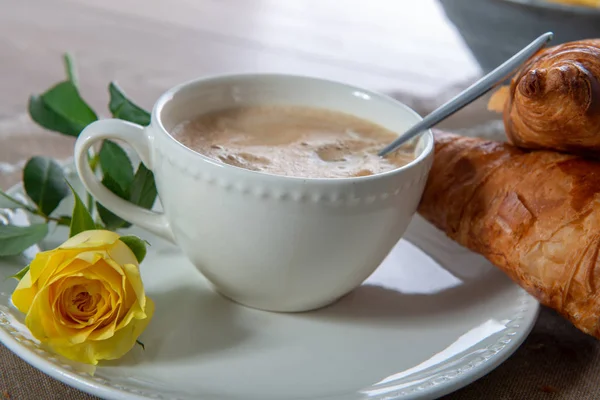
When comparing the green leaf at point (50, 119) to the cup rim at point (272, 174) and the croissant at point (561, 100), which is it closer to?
the cup rim at point (272, 174)

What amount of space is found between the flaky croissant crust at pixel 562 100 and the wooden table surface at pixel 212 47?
608mm

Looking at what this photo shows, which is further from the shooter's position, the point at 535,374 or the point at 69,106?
the point at 69,106

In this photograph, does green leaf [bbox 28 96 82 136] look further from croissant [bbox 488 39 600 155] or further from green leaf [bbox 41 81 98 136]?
croissant [bbox 488 39 600 155]

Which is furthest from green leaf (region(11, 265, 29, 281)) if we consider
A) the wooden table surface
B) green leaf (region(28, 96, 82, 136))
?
the wooden table surface

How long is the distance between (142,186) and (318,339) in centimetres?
35

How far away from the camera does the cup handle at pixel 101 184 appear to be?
1007 mm

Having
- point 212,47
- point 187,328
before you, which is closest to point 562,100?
point 187,328

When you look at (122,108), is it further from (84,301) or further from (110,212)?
Result: (84,301)

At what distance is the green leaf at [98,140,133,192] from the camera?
1.14m

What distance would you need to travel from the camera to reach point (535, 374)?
3.32ft

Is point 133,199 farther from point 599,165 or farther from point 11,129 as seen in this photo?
point 599,165

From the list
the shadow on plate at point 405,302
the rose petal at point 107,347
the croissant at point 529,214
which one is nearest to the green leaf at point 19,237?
the rose petal at point 107,347

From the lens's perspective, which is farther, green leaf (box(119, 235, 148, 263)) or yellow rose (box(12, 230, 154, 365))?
green leaf (box(119, 235, 148, 263))

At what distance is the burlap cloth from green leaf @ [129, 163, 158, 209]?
288 mm
